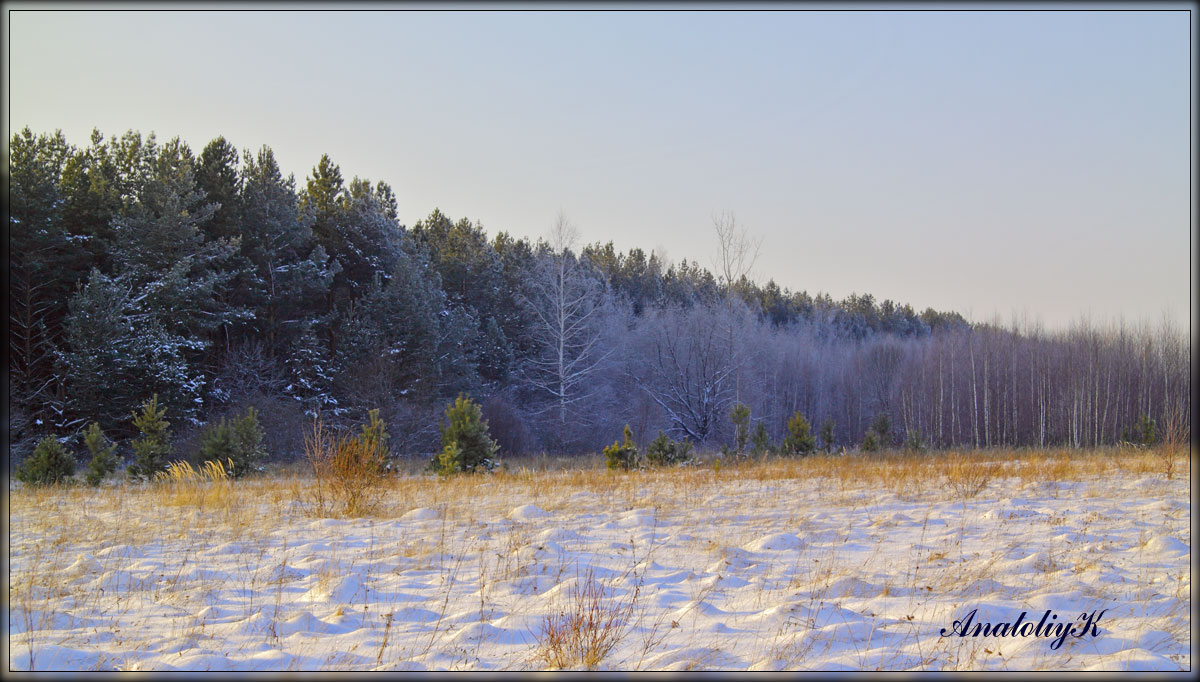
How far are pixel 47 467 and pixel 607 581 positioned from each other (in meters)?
14.3

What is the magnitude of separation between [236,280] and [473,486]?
2042 centimetres

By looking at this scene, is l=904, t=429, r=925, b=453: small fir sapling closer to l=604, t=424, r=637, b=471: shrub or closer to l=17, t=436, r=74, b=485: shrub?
l=604, t=424, r=637, b=471: shrub

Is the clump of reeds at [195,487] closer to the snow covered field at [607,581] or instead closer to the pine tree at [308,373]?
the snow covered field at [607,581]

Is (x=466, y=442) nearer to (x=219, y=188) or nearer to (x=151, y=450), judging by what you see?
(x=151, y=450)

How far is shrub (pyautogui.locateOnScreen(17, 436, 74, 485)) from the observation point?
14.7 metres

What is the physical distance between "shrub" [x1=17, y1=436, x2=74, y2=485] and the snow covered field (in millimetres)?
3566

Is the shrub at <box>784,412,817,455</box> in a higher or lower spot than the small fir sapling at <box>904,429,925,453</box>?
higher

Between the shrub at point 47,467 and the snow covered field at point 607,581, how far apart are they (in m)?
3.57

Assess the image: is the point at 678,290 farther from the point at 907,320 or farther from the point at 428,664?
the point at 428,664

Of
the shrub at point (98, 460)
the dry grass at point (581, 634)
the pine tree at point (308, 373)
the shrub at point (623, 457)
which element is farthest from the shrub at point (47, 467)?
the dry grass at point (581, 634)

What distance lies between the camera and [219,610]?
18.2 ft

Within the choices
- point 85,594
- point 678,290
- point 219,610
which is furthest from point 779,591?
point 678,290

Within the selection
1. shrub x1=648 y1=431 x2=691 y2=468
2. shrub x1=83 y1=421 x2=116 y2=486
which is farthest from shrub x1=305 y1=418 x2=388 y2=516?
shrub x1=648 y1=431 x2=691 y2=468

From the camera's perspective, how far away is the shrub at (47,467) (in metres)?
14.7
